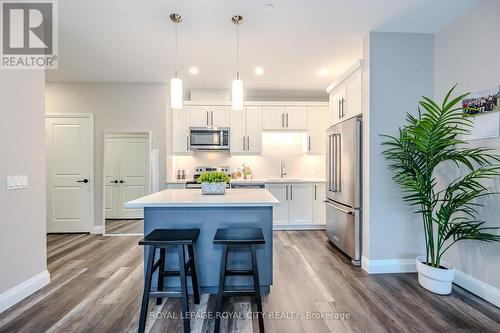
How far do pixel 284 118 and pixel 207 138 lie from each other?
1.57 metres

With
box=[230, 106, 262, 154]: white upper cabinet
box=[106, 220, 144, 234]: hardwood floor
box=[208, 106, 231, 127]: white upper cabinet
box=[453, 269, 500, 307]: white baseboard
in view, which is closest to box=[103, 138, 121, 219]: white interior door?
box=[106, 220, 144, 234]: hardwood floor

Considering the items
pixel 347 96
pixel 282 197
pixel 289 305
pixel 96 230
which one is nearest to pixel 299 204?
pixel 282 197

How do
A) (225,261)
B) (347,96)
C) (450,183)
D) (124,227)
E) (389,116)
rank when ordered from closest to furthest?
(225,261), (450,183), (389,116), (347,96), (124,227)

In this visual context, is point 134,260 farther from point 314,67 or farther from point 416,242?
point 314,67

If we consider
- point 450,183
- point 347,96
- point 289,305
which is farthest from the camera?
point 347,96

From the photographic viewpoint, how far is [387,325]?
1966 millimetres

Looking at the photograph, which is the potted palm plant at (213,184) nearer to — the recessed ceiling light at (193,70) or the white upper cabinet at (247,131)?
the recessed ceiling light at (193,70)

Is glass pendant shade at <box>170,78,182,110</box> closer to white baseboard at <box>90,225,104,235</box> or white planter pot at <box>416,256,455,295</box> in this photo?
white planter pot at <box>416,256,455,295</box>

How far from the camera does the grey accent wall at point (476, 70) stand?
2.28m

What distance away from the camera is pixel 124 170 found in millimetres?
4777

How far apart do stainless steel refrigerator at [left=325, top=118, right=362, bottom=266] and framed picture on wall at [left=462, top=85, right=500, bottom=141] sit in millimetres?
1042

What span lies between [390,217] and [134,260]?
328 cm

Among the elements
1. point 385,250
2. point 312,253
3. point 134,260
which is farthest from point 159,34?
point 385,250

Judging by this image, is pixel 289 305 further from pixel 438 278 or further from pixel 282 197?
pixel 282 197
